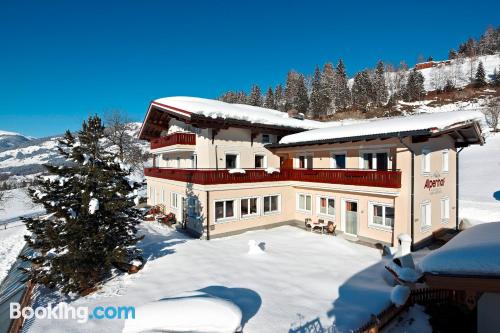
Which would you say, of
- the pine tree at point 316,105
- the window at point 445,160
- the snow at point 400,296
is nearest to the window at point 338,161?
the window at point 445,160

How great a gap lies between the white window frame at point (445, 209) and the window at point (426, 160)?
2815 mm

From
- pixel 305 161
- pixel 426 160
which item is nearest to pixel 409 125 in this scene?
pixel 426 160

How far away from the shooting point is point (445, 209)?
17219 mm

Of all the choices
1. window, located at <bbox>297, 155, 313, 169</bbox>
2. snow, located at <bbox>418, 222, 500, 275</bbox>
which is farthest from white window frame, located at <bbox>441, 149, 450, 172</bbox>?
snow, located at <bbox>418, 222, 500, 275</bbox>

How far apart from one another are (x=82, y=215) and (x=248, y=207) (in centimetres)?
1015

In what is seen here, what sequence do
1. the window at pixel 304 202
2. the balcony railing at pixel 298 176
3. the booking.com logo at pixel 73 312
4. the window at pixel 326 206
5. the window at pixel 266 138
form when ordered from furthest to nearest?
the window at pixel 266 138, the window at pixel 304 202, the window at pixel 326 206, the balcony railing at pixel 298 176, the booking.com logo at pixel 73 312

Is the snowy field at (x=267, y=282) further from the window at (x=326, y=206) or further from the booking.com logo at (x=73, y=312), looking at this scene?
the window at (x=326, y=206)

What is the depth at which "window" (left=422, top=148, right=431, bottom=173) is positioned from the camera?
15453 mm

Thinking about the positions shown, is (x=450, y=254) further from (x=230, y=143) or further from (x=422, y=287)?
(x=230, y=143)

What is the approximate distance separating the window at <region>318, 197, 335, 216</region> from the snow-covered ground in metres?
8.07

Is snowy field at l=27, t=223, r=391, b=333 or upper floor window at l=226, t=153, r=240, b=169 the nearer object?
snowy field at l=27, t=223, r=391, b=333

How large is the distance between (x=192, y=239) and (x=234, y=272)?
235 inches

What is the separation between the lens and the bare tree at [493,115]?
51.0 metres

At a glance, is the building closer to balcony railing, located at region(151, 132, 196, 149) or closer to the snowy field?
balcony railing, located at region(151, 132, 196, 149)
